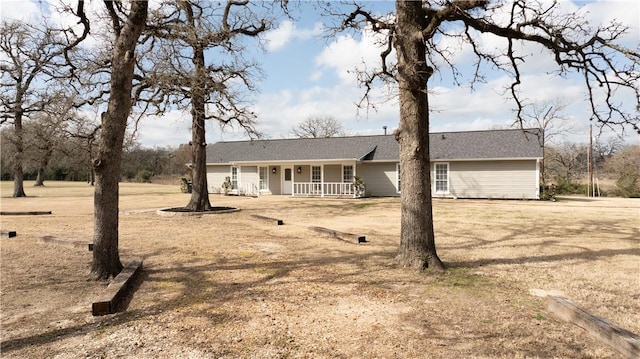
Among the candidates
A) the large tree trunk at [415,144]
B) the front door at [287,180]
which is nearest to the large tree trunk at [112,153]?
the large tree trunk at [415,144]

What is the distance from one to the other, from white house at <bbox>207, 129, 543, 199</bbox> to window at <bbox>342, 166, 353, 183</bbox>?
0.07 m

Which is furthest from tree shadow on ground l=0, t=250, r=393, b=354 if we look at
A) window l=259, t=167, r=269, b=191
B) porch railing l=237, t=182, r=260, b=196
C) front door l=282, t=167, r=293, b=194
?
porch railing l=237, t=182, r=260, b=196

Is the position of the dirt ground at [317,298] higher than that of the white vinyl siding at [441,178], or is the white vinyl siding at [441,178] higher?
the white vinyl siding at [441,178]

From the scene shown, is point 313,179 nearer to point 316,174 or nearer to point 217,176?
point 316,174

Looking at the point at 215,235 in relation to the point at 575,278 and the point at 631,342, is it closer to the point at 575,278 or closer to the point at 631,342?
the point at 575,278

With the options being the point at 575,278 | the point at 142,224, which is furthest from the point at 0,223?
the point at 575,278

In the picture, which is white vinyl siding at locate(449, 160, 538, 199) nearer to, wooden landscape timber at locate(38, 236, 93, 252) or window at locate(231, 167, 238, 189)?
window at locate(231, 167, 238, 189)

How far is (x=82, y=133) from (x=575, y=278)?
673 inches

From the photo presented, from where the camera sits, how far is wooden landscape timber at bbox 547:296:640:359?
313 centimetres

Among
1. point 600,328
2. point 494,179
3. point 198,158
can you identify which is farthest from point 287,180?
point 600,328

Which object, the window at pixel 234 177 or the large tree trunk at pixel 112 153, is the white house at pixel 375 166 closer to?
the window at pixel 234 177

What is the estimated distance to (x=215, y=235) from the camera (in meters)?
9.59

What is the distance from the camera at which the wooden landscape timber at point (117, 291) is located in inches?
166

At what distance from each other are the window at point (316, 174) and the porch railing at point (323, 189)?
2.51 feet
